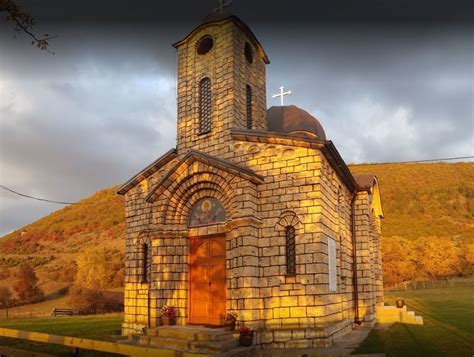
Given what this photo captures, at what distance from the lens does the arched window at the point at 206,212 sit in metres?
13.9

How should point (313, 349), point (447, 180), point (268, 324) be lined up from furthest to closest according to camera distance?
point (447, 180)
point (268, 324)
point (313, 349)

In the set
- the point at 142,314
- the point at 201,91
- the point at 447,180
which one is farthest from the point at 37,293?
the point at 447,180

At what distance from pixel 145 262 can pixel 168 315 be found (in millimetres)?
2830

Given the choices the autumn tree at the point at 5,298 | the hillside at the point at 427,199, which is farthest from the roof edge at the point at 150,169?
the hillside at the point at 427,199

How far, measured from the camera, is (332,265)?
13.6 meters

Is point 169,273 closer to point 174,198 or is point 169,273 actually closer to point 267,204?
point 174,198

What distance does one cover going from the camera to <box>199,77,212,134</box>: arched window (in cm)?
1570

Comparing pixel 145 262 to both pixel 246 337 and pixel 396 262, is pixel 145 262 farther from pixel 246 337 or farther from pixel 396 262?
pixel 396 262

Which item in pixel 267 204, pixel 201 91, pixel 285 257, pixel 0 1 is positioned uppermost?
pixel 201 91

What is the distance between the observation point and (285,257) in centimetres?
1277

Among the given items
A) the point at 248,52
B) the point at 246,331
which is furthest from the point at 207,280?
the point at 248,52

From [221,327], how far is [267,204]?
373 centimetres

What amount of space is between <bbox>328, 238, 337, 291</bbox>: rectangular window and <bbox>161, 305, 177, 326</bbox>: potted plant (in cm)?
473

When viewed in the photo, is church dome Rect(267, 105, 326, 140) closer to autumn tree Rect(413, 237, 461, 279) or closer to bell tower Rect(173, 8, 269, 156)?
bell tower Rect(173, 8, 269, 156)
